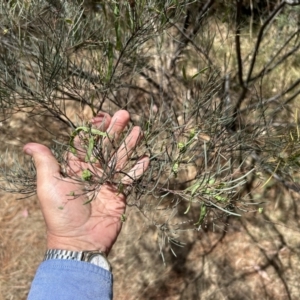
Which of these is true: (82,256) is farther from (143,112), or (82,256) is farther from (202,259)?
(202,259)

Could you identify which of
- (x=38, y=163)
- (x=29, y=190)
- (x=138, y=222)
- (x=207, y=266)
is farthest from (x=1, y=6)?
(x=207, y=266)

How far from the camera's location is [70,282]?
3.74 feet

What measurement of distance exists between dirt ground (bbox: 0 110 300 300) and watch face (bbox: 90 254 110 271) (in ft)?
3.15

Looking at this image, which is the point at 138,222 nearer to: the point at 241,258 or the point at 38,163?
the point at 241,258

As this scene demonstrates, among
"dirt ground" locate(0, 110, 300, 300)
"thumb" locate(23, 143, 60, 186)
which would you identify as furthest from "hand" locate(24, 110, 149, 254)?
"dirt ground" locate(0, 110, 300, 300)

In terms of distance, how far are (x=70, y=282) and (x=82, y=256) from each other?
10 cm

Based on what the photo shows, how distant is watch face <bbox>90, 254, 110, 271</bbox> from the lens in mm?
1229

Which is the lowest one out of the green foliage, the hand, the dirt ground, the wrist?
the dirt ground

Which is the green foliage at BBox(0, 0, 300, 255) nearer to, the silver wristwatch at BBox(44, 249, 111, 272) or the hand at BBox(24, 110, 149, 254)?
the hand at BBox(24, 110, 149, 254)

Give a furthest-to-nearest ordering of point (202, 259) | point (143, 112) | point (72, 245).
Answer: point (202, 259)
point (143, 112)
point (72, 245)

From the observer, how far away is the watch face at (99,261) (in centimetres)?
123

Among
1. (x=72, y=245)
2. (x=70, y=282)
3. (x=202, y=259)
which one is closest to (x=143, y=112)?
(x=72, y=245)

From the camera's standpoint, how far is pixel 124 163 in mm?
1170

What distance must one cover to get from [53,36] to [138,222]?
1.23 metres
